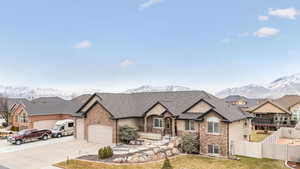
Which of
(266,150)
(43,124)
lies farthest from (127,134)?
(43,124)

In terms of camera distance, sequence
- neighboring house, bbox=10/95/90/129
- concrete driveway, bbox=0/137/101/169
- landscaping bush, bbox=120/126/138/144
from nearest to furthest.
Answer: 1. concrete driveway, bbox=0/137/101/169
2. landscaping bush, bbox=120/126/138/144
3. neighboring house, bbox=10/95/90/129

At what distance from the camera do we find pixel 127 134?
29.2 meters

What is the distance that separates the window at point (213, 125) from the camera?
2469cm

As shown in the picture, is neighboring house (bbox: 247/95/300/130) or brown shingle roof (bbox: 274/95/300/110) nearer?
neighboring house (bbox: 247/95/300/130)

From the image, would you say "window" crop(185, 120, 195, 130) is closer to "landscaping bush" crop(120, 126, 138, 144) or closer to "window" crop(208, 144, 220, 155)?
"window" crop(208, 144, 220, 155)

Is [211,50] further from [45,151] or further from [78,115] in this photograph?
[45,151]

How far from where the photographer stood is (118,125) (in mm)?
29594

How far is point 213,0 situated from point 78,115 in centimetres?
2281

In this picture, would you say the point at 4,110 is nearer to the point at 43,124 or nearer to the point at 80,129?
the point at 43,124

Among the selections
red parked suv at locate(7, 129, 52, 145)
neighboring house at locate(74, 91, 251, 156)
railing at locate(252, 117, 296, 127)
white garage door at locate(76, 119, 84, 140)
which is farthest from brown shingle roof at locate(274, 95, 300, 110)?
red parked suv at locate(7, 129, 52, 145)

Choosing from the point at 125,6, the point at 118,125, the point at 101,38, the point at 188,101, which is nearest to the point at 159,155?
the point at 118,125

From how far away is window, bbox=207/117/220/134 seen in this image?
81.0 feet

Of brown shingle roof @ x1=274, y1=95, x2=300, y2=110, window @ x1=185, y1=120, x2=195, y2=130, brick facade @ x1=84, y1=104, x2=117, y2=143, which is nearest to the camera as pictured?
window @ x1=185, y1=120, x2=195, y2=130

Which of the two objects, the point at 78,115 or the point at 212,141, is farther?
A: the point at 78,115
